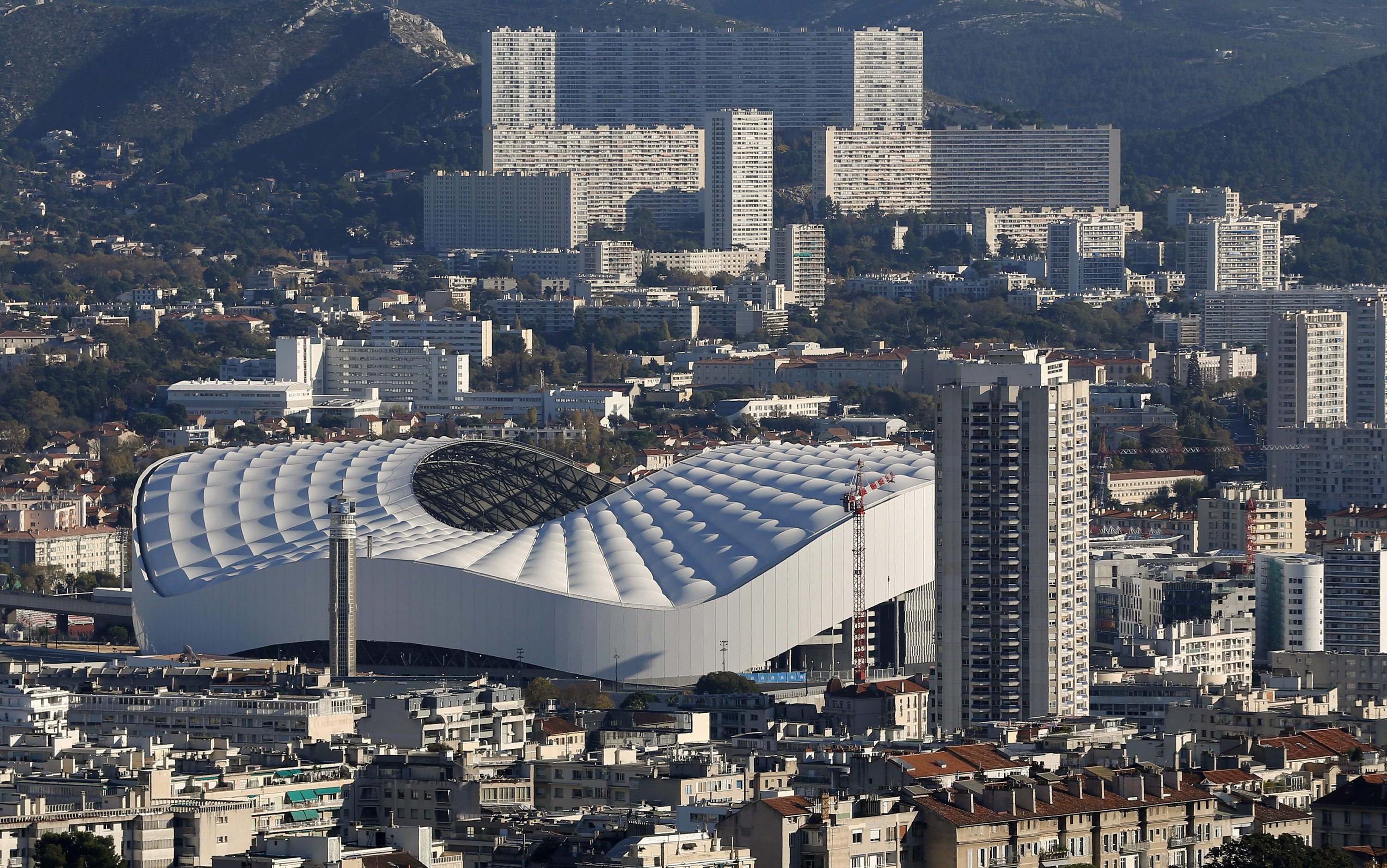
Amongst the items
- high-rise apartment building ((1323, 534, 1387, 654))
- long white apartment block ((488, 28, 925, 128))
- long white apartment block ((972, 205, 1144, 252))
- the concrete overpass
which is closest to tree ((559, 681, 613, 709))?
the concrete overpass

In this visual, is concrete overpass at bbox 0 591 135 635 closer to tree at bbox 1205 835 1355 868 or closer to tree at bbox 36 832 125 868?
tree at bbox 36 832 125 868

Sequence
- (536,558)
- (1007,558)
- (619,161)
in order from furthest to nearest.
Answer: (619,161) < (536,558) < (1007,558)

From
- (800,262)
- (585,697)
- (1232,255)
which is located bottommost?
(585,697)

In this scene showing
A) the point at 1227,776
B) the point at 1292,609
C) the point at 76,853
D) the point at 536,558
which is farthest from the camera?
the point at 1292,609

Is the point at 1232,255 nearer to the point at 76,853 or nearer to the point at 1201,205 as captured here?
the point at 1201,205

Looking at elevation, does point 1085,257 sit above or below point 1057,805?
above

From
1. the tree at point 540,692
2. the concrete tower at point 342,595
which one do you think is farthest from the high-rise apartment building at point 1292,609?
the concrete tower at point 342,595

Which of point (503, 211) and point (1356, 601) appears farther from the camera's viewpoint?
point (503, 211)

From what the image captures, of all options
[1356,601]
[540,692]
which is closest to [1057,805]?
[540,692]
